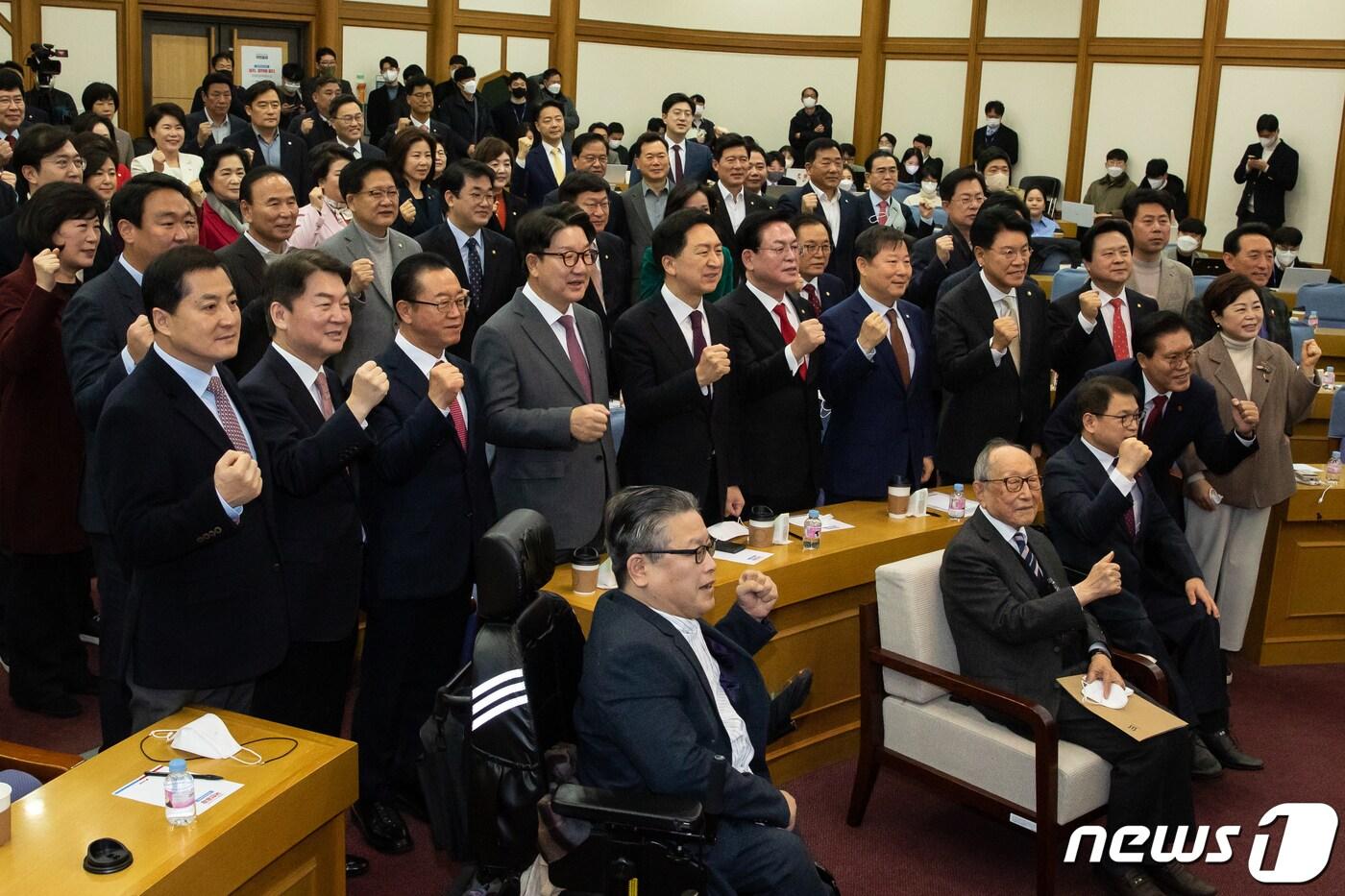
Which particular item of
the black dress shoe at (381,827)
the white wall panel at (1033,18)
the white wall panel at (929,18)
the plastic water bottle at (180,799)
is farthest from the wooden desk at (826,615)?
the white wall panel at (929,18)

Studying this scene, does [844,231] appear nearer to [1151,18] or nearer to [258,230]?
[258,230]

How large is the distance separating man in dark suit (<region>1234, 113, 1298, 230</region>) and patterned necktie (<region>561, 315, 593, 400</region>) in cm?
1007

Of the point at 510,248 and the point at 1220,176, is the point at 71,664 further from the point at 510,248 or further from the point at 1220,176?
the point at 1220,176

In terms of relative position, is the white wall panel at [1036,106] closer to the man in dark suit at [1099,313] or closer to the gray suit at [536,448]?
the man in dark suit at [1099,313]

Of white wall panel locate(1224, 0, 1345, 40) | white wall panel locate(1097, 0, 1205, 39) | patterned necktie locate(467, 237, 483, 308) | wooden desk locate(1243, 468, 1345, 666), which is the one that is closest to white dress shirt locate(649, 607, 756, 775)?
patterned necktie locate(467, 237, 483, 308)

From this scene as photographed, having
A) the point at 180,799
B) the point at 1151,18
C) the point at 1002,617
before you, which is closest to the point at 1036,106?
the point at 1151,18

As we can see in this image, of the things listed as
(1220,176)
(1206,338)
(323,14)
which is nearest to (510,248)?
(1206,338)

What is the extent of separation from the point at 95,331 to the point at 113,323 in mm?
52

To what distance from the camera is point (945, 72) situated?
1454 centimetres

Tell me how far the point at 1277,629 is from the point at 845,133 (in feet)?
35.3

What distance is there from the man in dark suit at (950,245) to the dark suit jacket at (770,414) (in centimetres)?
144

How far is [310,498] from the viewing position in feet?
10.4

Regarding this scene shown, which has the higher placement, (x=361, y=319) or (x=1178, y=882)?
(x=361, y=319)

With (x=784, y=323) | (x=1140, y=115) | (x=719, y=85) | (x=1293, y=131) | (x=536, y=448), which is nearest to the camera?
(x=536, y=448)
